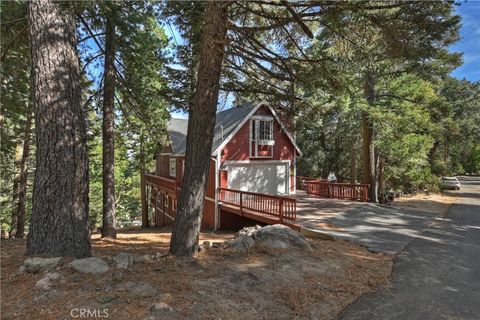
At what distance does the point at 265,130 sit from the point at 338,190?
5211 millimetres

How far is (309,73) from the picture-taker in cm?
639

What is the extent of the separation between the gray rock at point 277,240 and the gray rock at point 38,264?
3512 millimetres

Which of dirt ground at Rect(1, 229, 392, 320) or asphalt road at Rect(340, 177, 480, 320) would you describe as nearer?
dirt ground at Rect(1, 229, 392, 320)

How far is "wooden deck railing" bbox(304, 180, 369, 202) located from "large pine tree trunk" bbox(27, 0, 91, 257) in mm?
13954

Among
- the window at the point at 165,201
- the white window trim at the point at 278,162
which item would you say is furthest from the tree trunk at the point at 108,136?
the window at the point at 165,201

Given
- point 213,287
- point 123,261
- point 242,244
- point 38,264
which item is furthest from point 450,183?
point 38,264

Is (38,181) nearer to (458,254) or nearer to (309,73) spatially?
(309,73)

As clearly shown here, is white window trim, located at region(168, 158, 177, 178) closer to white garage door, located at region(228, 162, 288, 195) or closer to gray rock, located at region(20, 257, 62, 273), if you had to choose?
white garage door, located at region(228, 162, 288, 195)

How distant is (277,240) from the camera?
21.0 feet

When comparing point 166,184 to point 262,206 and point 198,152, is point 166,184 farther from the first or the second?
point 198,152

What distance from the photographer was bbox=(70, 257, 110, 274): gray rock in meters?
3.98

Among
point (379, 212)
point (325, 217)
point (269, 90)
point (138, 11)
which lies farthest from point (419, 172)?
point (138, 11)

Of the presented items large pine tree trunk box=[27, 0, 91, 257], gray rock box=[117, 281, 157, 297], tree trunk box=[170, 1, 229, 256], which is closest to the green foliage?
large pine tree trunk box=[27, 0, 91, 257]

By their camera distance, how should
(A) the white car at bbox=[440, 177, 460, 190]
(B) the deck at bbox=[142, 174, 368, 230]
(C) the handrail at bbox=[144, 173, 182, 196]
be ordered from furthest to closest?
(A) the white car at bbox=[440, 177, 460, 190] < (C) the handrail at bbox=[144, 173, 182, 196] < (B) the deck at bbox=[142, 174, 368, 230]
